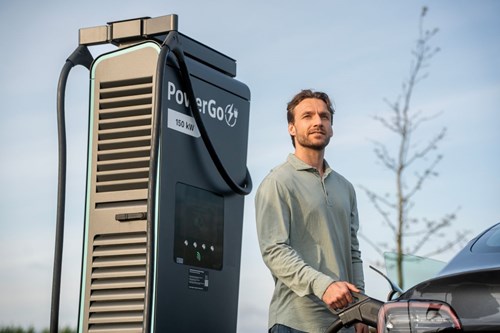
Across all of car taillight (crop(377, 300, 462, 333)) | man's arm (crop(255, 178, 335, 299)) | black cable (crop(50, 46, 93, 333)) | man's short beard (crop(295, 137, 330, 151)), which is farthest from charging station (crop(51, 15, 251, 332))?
car taillight (crop(377, 300, 462, 333))

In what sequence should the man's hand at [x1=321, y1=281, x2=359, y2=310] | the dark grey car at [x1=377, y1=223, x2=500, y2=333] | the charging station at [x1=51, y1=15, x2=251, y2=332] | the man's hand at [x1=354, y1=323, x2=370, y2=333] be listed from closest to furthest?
the dark grey car at [x1=377, y1=223, x2=500, y2=333] → the man's hand at [x1=321, y1=281, x2=359, y2=310] → the man's hand at [x1=354, y1=323, x2=370, y2=333] → the charging station at [x1=51, y1=15, x2=251, y2=332]

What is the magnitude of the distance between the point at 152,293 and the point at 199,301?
1.83 feet

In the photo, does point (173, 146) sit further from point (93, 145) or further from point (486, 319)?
point (486, 319)

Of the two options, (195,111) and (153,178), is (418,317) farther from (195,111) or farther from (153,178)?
(195,111)

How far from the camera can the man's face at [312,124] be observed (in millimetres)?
Answer: 4414

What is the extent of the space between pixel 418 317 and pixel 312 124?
1.73 meters

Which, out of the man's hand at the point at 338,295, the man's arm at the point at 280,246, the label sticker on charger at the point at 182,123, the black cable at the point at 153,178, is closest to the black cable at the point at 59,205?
the black cable at the point at 153,178

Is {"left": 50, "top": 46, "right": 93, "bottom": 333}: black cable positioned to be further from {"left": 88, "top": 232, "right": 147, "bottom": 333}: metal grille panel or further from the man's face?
the man's face

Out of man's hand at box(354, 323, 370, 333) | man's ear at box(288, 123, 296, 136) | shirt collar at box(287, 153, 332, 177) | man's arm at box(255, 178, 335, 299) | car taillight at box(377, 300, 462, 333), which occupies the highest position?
man's ear at box(288, 123, 296, 136)

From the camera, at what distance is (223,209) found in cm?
533

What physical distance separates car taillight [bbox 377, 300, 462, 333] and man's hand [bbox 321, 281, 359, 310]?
83 centimetres

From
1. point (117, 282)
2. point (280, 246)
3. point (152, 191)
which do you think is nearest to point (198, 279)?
point (117, 282)

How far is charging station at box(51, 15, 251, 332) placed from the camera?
4.71 m

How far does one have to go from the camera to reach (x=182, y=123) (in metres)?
5.01
